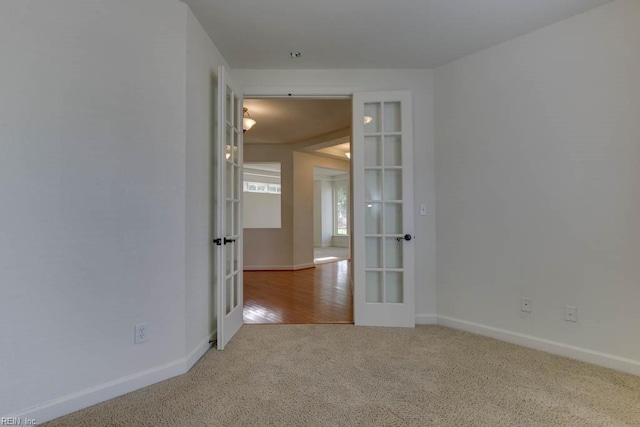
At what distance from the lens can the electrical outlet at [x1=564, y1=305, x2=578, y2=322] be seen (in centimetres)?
223

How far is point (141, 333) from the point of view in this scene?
1866 mm

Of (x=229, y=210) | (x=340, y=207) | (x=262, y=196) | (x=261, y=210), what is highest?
(x=262, y=196)

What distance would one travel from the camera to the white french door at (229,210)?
92.7 inches

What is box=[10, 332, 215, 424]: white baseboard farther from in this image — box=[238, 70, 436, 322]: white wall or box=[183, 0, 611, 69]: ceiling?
box=[183, 0, 611, 69]: ceiling

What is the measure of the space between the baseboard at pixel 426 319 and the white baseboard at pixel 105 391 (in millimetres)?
2124

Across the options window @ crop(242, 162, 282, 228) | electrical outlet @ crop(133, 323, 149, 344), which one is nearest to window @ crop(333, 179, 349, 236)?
window @ crop(242, 162, 282, 228)

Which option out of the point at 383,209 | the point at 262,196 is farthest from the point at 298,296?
the point at 262,196

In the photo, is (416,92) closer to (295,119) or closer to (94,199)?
(295,119)

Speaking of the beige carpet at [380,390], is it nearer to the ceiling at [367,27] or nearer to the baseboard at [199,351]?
the baseboard at [199,351]

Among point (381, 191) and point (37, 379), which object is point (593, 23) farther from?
point (37, 379)

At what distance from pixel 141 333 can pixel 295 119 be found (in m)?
3.76

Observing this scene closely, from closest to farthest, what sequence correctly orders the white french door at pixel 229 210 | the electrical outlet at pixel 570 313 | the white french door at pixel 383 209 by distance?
the electrical outlet at pixel 570 313
the white french door at pixel 229 210
the white french door at pixel 383 209

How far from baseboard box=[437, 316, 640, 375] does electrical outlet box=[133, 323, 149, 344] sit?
8.64 feet

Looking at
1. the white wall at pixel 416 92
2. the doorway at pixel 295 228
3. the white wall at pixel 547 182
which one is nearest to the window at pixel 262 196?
the doorway at pixel 295 228
